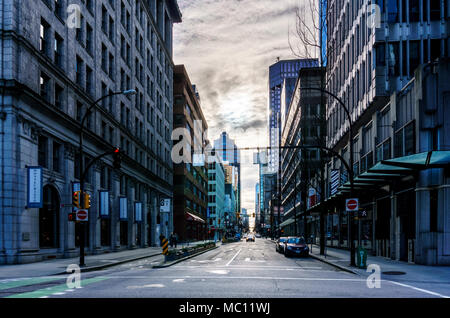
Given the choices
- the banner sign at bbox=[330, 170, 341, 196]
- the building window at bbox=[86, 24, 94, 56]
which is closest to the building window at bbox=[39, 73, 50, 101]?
the building window at bbox=[86, 24, 94, 56]

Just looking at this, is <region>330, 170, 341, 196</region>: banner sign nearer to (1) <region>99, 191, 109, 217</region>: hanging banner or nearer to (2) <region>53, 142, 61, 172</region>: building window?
(1) <region>99, 191, 109, 217</region>: hanging banner

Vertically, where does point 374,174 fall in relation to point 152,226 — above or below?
above

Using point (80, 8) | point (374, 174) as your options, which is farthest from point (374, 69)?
point (80, 8)

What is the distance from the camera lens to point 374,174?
28.3 m

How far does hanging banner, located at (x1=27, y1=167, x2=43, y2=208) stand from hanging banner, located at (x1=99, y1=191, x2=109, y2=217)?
12.7 metres

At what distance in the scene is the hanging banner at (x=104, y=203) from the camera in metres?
39.8

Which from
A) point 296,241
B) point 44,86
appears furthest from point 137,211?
point 44,86

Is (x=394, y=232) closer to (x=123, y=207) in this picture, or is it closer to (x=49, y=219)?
(x=49, y=219)

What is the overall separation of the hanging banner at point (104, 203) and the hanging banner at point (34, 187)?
12.7m

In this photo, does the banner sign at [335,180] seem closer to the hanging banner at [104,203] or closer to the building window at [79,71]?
the hanging banner at [104,203]

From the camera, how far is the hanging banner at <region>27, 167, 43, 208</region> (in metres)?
26.9

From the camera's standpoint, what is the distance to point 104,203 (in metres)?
39.8
